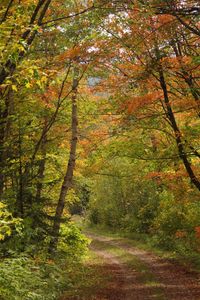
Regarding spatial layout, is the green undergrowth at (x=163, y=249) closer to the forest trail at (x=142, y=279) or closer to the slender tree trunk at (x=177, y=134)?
the forest trail at (x=142, y=279)

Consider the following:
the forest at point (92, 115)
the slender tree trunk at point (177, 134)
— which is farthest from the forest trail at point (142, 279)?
the slender tree trunk at point (177, 134)

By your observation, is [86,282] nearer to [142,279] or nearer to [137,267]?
[142,279]

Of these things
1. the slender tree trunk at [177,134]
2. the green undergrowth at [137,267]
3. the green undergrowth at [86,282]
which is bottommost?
the green undergrowth at [137,267]

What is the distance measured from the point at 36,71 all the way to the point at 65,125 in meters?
12.1

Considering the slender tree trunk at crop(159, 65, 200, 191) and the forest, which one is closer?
the forest

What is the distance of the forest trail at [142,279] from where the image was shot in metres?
11.1

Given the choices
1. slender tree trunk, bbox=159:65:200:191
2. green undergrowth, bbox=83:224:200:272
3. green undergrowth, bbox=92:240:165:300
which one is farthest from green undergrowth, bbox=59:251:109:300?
slender tree trunk, bbox=159:65:200:191

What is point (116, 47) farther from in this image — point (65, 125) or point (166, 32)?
point (65, 125)

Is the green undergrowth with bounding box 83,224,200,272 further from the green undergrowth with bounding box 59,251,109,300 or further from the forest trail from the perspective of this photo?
the green undergrowth with bounding box 59,251,109,300

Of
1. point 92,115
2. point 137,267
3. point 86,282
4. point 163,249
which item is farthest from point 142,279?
point 163,249

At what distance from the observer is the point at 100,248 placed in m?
25.7

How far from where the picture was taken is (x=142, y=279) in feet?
45.7

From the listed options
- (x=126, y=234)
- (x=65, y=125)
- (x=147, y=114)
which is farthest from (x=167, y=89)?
(x=126, y=234)

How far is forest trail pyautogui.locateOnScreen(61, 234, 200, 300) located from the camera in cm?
1107
